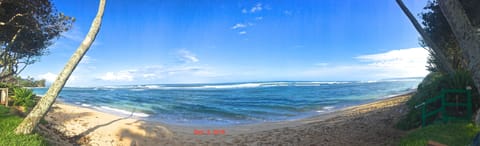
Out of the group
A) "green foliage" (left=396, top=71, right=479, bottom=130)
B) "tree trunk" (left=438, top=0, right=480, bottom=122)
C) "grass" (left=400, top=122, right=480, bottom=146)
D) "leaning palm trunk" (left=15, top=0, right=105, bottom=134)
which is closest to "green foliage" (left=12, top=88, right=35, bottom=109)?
"leaning palm trunk" (left=15, top=0, right=105, bottom=134)

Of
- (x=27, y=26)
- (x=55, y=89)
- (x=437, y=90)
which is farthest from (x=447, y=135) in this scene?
(x=27, y=26)

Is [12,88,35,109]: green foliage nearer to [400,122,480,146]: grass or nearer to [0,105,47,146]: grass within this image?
[0,105,47,146]: grass

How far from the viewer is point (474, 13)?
8.69 metres

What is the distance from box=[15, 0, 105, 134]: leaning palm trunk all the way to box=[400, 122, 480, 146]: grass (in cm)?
751

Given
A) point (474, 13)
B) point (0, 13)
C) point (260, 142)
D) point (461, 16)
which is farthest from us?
point (0, 13)

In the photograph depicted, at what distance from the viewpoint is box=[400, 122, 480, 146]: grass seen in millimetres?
5040

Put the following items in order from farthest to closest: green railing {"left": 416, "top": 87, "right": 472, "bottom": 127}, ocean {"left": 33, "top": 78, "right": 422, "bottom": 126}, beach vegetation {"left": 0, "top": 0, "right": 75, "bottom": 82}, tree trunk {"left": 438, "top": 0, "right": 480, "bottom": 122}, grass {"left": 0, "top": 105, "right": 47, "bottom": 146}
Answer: ocean {"left": 33, "top": 78, "right": 422, "bottom": 126}, beach vegetation {"left": 0, "top": 0, "right": 75, "bottom": 82}, green railing {"left": 416, "top": 87, "right": 472, "bottom": 127}, grass {"left": 0, "top": 105, "right": 47, "bottom": 146}, tree trunk {"left": 438, "top": 0, "right": 480, "bottom": 122}

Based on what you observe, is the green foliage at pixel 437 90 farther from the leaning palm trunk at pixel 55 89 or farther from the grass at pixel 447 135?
the leaning palm trunk at pixel 55 89

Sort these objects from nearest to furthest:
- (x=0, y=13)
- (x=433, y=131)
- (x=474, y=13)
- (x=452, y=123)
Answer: (x=433, y=131)
(x=452, y=123)
(x=474, y=13)
(x=0, y=13)

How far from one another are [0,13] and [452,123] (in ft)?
48.1

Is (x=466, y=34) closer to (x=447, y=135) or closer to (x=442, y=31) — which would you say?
(x=447, y=135)

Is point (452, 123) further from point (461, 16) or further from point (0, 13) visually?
point (0, 13)

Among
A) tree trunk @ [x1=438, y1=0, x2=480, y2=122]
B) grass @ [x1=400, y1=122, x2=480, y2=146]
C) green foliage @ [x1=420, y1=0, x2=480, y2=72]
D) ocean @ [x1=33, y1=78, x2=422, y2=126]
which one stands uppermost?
green foliage @ [x1=420, y1=0, x2=480, y2=72]

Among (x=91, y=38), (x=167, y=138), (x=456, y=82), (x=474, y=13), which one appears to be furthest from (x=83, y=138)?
(x=474, y=13)
